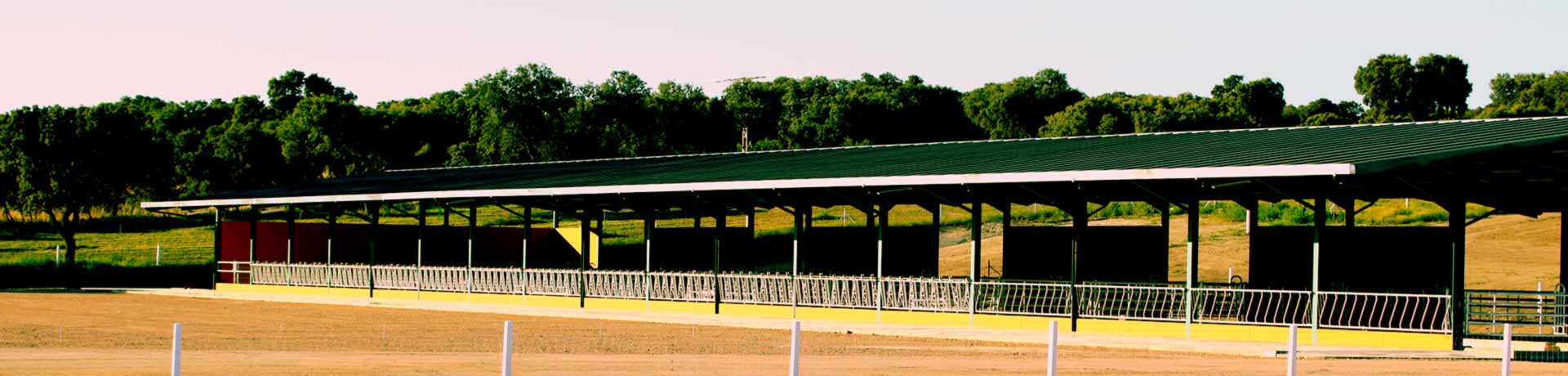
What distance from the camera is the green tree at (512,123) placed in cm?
8544

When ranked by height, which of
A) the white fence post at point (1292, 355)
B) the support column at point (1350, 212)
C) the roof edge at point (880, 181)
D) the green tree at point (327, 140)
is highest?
the green tree at point (327, 140)

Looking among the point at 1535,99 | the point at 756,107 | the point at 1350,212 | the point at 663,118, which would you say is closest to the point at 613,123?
the point at 663,118

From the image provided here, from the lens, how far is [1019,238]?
32.0 meters

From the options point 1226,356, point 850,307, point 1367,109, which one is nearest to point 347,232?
point 850,307

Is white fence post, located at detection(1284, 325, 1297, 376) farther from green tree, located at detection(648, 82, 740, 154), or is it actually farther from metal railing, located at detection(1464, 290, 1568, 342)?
green tree, located at detection(648, 82, 740, 154)

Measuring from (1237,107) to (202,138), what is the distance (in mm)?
51092

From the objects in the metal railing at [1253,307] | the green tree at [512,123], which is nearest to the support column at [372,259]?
the metal railing at [1253,307]

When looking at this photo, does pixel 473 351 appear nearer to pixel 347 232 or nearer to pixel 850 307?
pixel 850 307

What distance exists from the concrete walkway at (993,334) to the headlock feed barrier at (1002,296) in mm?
548

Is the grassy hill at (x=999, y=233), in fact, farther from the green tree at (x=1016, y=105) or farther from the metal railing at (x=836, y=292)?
the green tree at (x=1016, y=105)

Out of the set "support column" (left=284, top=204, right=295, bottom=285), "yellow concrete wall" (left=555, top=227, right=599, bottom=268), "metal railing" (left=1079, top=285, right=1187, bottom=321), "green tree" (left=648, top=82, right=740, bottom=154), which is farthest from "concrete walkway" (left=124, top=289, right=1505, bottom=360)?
"green tree" (left=648, top=82, right=740, bottom=154)

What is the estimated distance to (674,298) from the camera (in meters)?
31.5

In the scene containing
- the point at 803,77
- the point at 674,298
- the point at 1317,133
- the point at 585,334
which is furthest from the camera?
the point at 803,77

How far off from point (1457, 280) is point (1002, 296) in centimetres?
790
